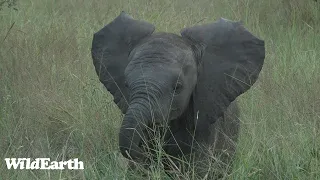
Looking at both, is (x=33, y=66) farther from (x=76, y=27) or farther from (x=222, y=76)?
(x=222, y=76)

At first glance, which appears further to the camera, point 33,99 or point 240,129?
point 33,99

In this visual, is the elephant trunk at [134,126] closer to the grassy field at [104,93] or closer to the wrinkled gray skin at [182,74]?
the wrinkled gray skin at [182,74]

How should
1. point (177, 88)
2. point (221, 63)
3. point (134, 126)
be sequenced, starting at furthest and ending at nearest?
point (221, 63) < point (177, 88) < point (134, 126)

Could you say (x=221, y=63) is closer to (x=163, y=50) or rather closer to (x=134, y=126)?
(x=163, y=50)

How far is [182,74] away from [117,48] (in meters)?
0.51

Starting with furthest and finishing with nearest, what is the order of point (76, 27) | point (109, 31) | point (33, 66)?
1. point (76, 27)
2. point (33, 66)
3. point (109, 31)

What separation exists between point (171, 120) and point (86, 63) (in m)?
2.13

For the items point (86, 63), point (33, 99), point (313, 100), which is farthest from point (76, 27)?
point (313, 100)

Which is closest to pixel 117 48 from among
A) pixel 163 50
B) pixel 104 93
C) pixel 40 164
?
pixel 163 50

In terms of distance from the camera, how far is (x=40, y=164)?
385cm

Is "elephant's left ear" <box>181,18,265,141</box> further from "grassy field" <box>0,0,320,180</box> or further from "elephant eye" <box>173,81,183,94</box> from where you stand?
"grassy field" <box>0,0,320,180</box>

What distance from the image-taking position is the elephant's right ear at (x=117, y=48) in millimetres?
3604

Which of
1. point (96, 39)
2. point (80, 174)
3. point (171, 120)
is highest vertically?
point (96, 39)

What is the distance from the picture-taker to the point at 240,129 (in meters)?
4.09
